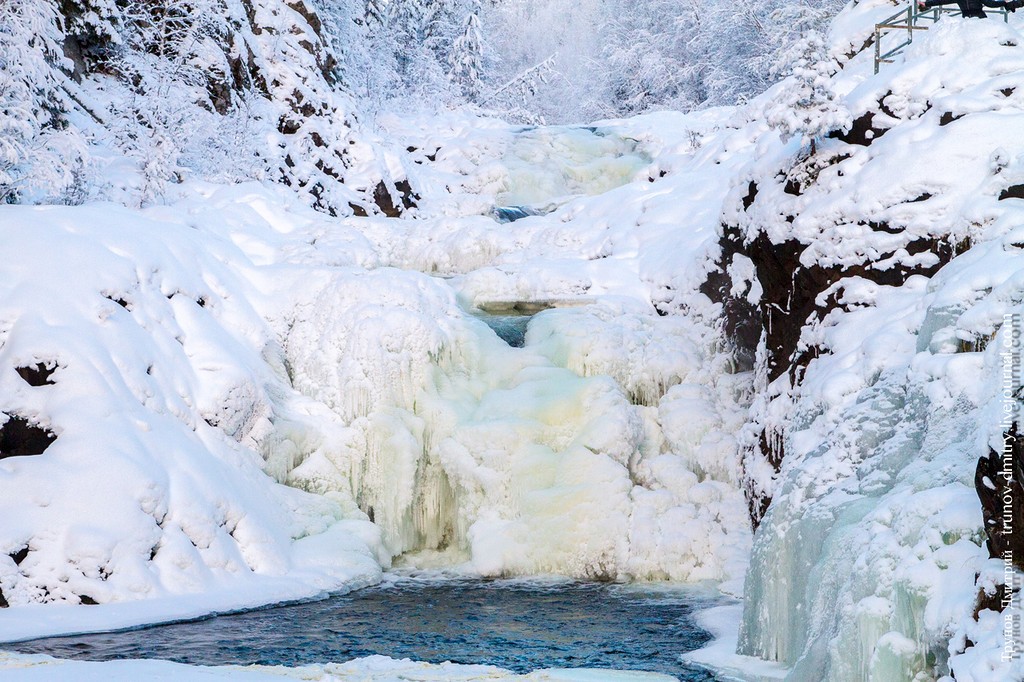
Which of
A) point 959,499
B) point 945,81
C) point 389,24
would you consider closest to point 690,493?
point 945,81

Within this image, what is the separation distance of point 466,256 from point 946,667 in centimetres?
1257

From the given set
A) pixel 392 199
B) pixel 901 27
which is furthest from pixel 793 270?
pixel 392 199

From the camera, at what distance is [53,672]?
6.05 m

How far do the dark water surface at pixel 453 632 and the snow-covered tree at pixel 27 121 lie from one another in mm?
6484

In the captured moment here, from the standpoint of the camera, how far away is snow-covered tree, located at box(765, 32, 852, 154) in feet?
36.3

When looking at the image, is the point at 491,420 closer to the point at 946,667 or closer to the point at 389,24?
the point at 946,667

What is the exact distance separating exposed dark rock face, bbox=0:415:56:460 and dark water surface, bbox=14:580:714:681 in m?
2.42

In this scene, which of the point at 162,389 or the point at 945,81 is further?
the point at 162,389

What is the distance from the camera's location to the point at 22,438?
997cm

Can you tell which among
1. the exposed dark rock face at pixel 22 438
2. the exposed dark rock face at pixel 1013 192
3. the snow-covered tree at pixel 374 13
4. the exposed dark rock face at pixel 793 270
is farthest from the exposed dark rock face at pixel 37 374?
the snow-covered tree at pixel 374 13

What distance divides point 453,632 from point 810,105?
708cm

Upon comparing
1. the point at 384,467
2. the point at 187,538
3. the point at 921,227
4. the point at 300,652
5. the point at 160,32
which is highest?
the point at 160,32

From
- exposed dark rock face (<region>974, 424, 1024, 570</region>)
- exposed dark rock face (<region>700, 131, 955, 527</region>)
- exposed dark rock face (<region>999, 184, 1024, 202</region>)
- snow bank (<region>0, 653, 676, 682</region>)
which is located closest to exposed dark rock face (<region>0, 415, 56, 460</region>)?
snow bank (<region>0, 653, 676, 682</region>)

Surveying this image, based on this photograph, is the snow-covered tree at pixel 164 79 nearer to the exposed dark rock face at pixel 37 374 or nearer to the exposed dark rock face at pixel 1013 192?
the exposed dark rock face at pixel 37 374
